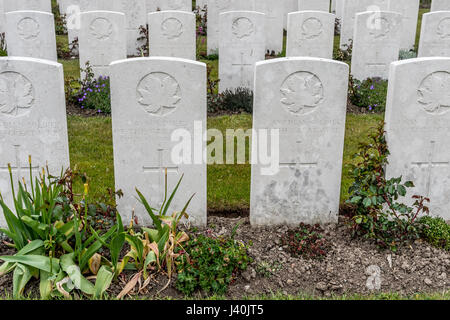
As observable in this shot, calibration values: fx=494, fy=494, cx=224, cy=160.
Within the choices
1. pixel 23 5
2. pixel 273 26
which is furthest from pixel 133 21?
pixel 273 26

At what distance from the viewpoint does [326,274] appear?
13.1ft

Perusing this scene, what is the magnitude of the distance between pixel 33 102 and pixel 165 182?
132 cm

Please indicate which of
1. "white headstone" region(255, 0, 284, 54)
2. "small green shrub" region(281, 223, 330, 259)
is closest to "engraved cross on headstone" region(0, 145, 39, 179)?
"small green shrub" region(281, 223, 330, 259)

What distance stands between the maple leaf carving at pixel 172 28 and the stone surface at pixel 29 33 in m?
2.14

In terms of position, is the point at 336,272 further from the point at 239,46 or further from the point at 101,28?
the point at 101,28

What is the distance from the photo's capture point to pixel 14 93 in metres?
4.21

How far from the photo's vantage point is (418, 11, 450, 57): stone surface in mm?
9430

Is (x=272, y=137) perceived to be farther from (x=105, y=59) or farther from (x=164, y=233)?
(x=105, y=59)

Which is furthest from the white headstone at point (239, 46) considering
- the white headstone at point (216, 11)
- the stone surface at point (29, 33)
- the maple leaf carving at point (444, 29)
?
the maple leaf carving at point (444, 29)

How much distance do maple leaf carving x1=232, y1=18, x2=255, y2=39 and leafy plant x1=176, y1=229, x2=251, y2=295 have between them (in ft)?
17.7

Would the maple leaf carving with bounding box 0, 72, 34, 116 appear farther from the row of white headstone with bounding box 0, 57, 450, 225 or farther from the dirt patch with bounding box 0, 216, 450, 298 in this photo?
the dirt patch with bounding box 0, 216, 450, 298

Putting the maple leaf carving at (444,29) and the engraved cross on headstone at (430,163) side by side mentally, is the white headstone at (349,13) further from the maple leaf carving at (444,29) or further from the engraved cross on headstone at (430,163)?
the engraved cross on headstone at (430,163)

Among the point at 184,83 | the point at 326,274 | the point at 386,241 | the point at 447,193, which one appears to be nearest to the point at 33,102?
the point at 184,83

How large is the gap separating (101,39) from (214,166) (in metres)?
4.11
